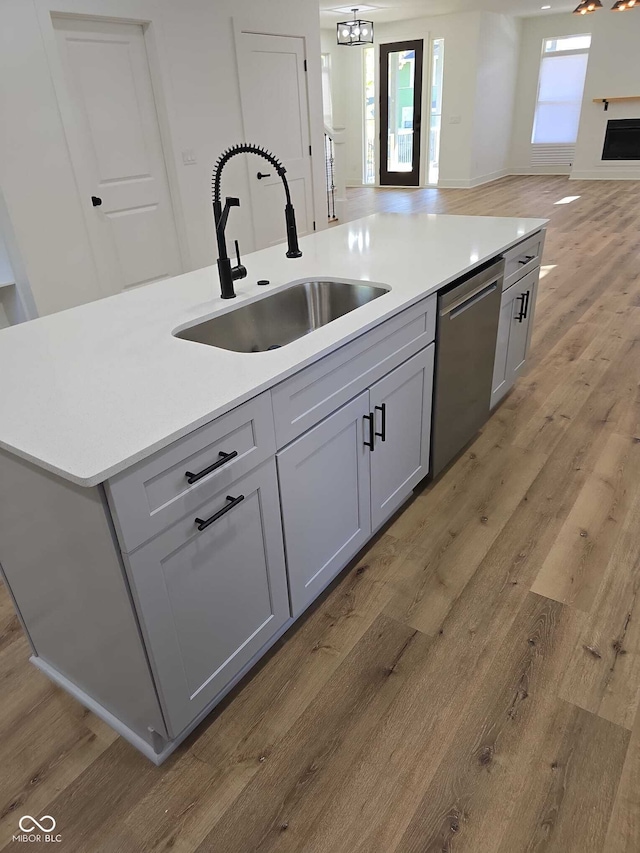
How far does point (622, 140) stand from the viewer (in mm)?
9914

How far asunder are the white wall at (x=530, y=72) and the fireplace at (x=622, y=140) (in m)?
0.99

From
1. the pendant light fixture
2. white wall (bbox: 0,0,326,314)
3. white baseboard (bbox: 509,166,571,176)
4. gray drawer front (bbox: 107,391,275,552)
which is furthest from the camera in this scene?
white baseboard (bbox: 509,166,571,176)

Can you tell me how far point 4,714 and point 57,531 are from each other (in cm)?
75

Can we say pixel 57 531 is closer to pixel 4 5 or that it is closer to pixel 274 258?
pixel 274 258

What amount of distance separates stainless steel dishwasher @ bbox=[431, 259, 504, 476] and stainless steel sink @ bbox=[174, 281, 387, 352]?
34 cm

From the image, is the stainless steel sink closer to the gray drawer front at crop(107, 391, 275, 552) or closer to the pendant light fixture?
the gray drawer front at crop(107, 391, 275, 552)

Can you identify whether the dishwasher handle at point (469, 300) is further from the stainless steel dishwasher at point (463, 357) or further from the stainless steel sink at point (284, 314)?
the stainless steel sink at point (284, 314)

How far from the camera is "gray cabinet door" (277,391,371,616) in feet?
5.01

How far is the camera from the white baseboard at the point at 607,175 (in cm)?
1005

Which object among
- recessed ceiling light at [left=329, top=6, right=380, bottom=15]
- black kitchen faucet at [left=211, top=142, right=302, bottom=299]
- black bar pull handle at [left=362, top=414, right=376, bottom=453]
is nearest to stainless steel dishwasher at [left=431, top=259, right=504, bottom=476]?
black bar pull handle at [left=362, top=414, right=376, bottom=453]

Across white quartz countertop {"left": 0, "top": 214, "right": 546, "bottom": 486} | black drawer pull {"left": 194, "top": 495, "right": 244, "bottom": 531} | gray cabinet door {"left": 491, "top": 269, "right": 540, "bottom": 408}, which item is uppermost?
white quartz countertop {"left": 0, "top": 214, "right": 546, "bottom": 486}

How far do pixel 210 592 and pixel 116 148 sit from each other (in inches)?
145

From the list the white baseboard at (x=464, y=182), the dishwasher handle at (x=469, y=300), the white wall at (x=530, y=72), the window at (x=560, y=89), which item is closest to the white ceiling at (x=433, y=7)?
the white wall at (x=530, y=72)

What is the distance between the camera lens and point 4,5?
3.12 m
